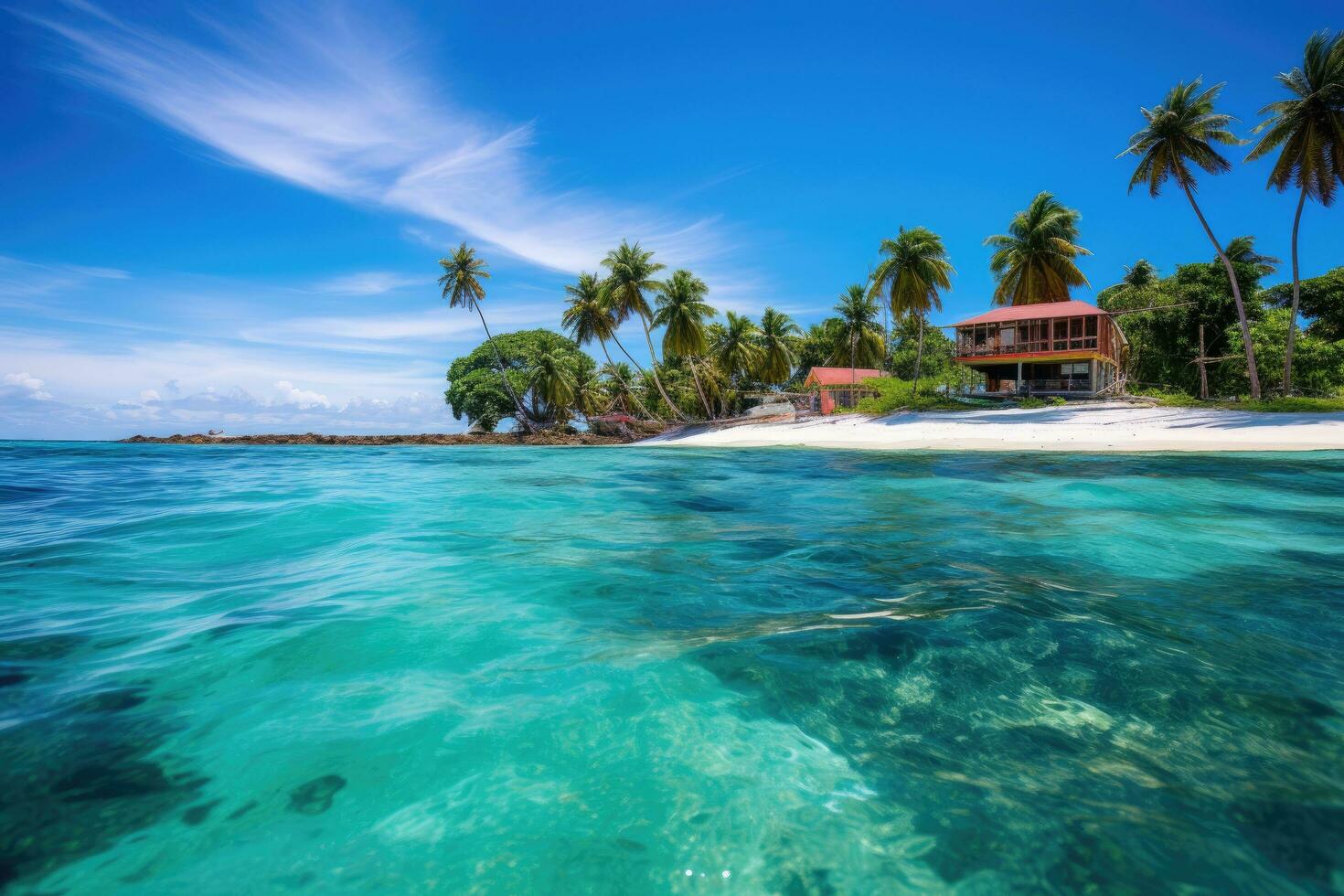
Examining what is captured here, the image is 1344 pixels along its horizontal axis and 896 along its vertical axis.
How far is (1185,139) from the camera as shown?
29.1 m

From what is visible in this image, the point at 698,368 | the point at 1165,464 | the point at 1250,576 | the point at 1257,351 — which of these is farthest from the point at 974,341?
the point at 1250,576

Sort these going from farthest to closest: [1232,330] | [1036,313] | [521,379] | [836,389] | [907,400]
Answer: [521,379] → [836,389] → [1036,313] → [907,400] → [1232,330]

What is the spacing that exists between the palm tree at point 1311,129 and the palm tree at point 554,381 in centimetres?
4108

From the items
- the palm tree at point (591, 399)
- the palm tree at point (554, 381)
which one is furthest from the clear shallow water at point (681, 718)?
the palm tree at point (591, 399)

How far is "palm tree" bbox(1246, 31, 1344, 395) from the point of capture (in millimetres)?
24969

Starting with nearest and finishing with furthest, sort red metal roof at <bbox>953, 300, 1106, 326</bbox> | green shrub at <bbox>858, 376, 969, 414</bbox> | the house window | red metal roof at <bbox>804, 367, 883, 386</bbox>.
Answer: green shrub at <bbox>858, 376, 969, 414</bbox>, red metal roof at <bbox>953, 300, 1106, 326</bbox>, the house window, red metal roof at <bbox>804, 367, 883, 386</bbox>

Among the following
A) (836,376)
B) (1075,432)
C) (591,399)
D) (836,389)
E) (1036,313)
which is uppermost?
(1036,313)

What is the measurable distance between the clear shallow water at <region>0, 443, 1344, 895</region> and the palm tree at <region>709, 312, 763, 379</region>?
3905 cm

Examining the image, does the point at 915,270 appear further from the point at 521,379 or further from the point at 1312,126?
the point at 521,379

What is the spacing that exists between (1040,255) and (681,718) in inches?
1875

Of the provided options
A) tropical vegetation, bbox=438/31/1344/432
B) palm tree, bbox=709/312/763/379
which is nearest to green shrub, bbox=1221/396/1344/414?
tropical vegetation, bbox=438/31/1344/432

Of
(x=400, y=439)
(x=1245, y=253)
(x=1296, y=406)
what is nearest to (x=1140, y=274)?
(x=1245, y=253)

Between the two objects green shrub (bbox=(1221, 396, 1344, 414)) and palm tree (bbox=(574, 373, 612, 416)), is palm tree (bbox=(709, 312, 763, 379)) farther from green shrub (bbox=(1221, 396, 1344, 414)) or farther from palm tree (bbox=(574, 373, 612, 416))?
green shrub (bbox=(1221, 396, 1344, 414))

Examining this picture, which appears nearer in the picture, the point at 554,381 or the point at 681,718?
the point at 681,718
